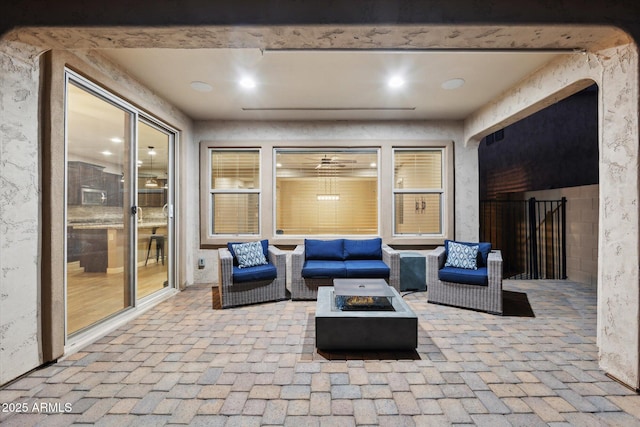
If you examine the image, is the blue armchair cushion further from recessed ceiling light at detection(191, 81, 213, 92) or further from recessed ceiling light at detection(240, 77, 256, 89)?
recessed ceiling light at detection(191, 81, 213, 92)

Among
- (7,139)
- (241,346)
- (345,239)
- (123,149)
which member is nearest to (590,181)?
(345,239)

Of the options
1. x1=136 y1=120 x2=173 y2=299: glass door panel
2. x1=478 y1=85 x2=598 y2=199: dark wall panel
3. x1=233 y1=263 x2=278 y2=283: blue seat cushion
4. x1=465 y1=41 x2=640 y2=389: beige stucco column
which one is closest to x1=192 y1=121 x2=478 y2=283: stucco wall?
x1=136 y1=120 x2=173 y2=299: glass door panel

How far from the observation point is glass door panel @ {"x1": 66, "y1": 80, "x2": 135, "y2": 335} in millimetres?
2682

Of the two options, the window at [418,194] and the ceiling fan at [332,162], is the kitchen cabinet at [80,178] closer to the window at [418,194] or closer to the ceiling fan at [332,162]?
the ceiling fan at [332,162]

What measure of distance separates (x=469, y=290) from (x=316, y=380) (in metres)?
2.27

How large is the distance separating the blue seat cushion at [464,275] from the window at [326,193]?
153 centimetres

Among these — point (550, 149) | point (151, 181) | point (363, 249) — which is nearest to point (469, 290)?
point (363, 249)

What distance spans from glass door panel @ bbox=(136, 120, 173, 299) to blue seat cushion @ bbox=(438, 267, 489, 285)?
12.4 ft

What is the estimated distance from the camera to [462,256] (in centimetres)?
365

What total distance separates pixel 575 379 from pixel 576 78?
8.15 ft

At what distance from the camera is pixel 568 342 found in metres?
2.61

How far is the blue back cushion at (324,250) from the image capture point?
425cm

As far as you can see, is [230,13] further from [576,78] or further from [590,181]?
[590,181]

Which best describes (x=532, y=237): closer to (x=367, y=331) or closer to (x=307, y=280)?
(x=307, y=280)
